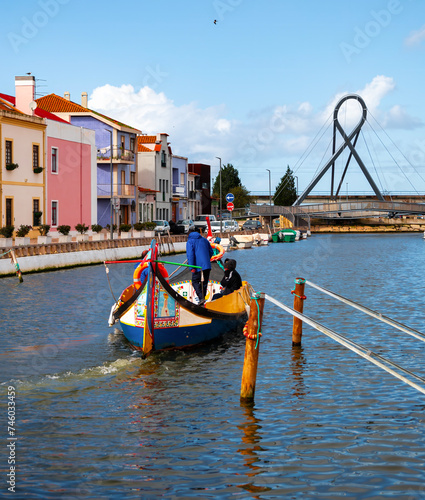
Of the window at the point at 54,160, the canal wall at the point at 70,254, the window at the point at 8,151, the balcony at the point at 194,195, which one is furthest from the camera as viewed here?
the balcony at the point at 194,195

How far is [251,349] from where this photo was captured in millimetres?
12828

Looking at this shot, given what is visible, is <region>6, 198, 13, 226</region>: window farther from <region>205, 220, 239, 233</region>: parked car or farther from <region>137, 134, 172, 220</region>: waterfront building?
<region>137, 134, 172, 220</region>: waterfront building

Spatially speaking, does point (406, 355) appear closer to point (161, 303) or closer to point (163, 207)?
point (161, 303)

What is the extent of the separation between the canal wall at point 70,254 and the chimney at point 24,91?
39.2 ft

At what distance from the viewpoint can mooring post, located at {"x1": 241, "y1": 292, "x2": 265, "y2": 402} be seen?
41.4 ft

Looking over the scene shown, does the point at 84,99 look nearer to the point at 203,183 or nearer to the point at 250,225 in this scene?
the point at 250,225

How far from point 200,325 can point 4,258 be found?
2121 centimetres

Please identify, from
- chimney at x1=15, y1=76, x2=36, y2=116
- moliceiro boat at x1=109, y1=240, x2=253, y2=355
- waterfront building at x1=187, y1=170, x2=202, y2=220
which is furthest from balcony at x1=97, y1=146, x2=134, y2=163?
moliceiro boat at x1=109, y1=240, x2=253, y2=355

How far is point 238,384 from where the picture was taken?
47.8ft

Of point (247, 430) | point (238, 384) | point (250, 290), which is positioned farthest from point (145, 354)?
point (247, 430)

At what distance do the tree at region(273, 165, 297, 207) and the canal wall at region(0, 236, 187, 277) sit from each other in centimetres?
9669

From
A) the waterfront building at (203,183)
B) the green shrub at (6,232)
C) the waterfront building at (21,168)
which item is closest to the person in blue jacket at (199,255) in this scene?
the green shrub at (6,232)

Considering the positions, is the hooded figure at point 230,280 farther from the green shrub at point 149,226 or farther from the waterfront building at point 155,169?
the waterfront building at point 155,169

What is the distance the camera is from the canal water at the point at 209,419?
31.0 feet
